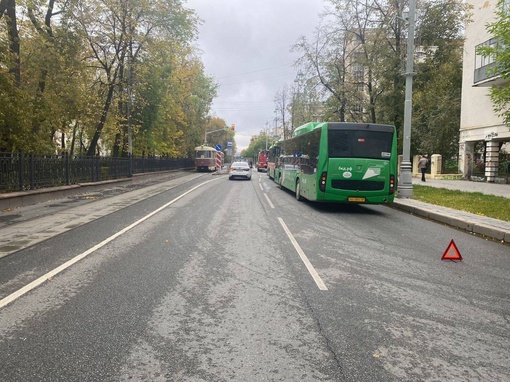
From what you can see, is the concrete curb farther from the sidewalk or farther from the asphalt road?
the asphalt road

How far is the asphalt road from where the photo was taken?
3109mm

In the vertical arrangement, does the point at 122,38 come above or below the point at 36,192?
above

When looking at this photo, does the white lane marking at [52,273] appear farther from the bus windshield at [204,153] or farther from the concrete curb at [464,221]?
the bus windshield at [204,153]

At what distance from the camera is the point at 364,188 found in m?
12.5

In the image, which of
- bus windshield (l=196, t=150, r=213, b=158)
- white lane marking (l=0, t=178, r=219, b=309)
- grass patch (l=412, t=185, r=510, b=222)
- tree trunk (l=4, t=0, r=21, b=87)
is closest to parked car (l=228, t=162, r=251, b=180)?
grass patch (l=412, t=185, r=510, b=222)

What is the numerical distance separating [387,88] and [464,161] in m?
14.0

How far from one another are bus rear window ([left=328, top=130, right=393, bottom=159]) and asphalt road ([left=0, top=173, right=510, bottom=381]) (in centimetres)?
463

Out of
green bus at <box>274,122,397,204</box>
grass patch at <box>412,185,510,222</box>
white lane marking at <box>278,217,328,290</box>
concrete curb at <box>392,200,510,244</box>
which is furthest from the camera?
green bus at <box>274,122,397,204</box>

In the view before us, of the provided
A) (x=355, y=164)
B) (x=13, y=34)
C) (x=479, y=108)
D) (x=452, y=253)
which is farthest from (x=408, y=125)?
(x=479, y=108)

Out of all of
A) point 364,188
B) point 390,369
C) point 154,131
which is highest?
point 154,131

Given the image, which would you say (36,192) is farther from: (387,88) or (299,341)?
(387,88)

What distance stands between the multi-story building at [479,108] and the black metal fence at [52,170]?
2490 centimetres

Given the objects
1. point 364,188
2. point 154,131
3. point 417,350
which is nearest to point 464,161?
point 364,188

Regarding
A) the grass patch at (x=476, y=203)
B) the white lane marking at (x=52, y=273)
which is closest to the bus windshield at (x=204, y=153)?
the grass patch at (x=476, y=203)
